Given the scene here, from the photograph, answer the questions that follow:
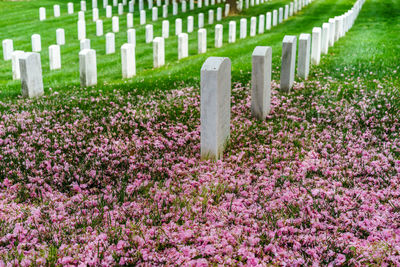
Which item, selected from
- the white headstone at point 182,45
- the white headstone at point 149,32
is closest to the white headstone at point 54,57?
the white headstone at point 182,45

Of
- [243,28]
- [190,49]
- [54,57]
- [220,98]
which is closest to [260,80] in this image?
[220,98]

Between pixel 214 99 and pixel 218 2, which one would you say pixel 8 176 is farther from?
pixel 218 2

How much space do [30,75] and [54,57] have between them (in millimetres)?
5068

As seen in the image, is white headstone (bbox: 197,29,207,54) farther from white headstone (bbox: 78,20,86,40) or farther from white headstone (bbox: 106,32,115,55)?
white headstone (bbox: 78,20,86,40)

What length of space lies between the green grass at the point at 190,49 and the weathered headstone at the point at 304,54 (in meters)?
0.41

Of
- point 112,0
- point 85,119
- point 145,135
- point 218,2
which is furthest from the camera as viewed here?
point 218,2

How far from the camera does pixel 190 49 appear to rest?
1780cm

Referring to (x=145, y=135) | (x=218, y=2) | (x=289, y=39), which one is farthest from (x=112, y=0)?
(x=145, y=135)

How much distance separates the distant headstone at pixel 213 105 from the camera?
5.51 meters

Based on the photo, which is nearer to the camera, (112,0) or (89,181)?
(89,181)

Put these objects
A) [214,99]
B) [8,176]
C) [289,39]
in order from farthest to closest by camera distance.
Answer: [289,39] < [214,99] < [8,176]

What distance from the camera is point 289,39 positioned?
8.78 metres

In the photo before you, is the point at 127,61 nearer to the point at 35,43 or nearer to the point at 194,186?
the point at 35,43

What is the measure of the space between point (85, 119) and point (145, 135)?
125 centimetres
